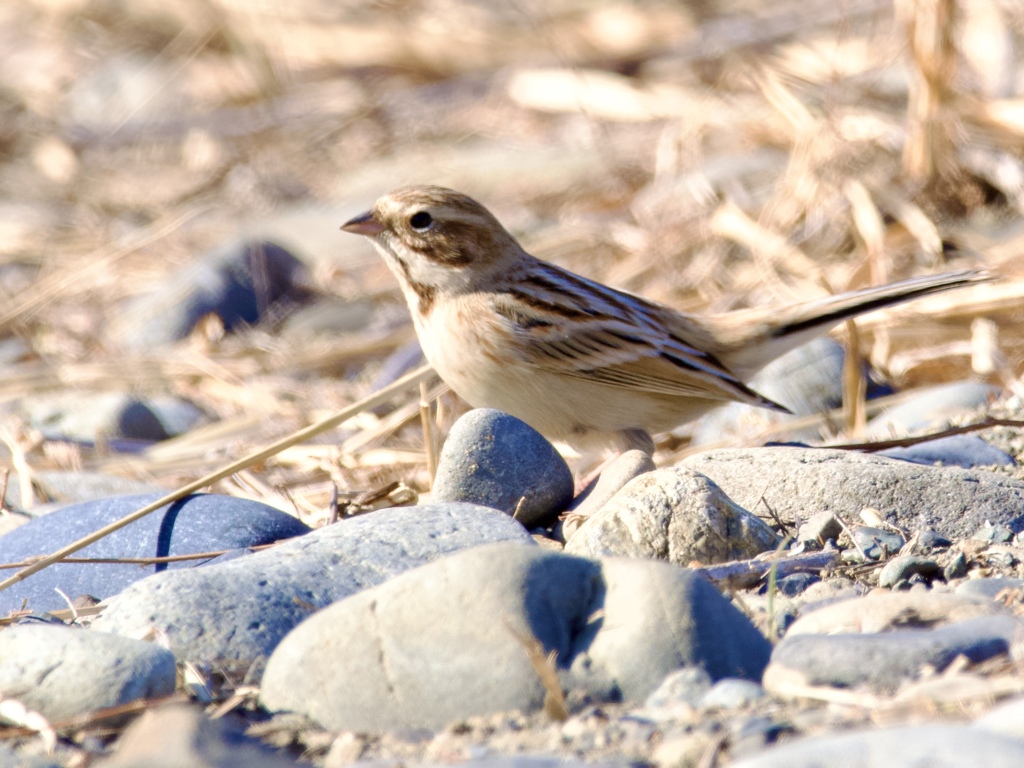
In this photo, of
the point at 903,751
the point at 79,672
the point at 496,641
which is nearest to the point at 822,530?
the point at 496,641

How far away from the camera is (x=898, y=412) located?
16.6 feet

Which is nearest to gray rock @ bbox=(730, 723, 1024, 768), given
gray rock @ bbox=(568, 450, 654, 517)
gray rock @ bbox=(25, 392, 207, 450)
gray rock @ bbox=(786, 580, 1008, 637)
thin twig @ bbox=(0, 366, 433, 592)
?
gray rock @ bbox=(786, 580, 1008, 637)

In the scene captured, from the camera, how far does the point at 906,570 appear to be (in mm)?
3176

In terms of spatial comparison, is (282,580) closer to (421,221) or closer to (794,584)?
(794,584)

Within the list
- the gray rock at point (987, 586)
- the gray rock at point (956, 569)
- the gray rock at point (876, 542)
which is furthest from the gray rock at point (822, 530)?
the gray rock at point (987, 586)

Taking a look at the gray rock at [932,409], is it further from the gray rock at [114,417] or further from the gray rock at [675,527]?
the gray rock at [114,417]

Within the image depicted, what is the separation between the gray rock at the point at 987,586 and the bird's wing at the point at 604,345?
1.58 meters

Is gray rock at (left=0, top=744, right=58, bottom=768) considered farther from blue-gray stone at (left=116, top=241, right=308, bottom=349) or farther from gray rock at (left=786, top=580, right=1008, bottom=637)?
blue-gray stone at (left=116, top=241, right=308, bottom=349)

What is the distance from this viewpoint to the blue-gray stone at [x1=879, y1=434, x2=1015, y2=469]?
418cm

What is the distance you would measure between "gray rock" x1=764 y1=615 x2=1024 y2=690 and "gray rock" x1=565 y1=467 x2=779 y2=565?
768 mm

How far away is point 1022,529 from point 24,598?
262 centimetres

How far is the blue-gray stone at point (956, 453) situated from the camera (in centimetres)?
418

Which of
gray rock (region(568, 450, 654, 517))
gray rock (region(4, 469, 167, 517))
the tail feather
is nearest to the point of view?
gray rock (region(568, 450, 654, 517))

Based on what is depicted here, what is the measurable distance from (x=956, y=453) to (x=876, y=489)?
0.76m
